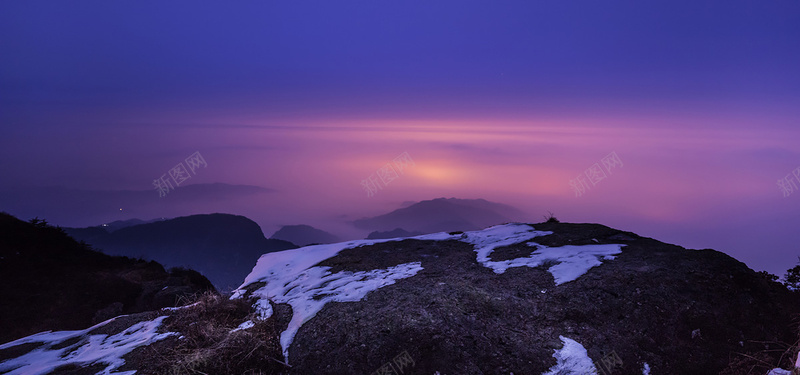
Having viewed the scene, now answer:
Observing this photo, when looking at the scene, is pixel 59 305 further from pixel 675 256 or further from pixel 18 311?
pixel 675 256

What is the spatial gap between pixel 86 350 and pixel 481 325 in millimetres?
8028

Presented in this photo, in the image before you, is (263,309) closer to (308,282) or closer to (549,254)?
(308,282)

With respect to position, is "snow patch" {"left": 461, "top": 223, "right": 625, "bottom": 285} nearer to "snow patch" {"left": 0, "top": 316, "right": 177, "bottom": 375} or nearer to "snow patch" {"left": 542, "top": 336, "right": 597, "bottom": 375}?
"snow patch" {"left": 542, "top": 336, "right": 597, "bottom": 375}

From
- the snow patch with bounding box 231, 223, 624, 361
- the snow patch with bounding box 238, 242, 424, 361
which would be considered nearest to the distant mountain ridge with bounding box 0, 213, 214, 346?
the snow patch with bounding box 238, 242, 424, 361

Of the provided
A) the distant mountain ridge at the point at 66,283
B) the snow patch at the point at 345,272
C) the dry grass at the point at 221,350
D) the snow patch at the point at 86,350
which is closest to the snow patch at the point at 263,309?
the snow patch at the point at 345,272

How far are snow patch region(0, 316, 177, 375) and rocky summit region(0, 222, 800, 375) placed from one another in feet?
0.12

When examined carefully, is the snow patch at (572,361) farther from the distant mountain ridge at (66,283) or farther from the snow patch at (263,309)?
the distant mountain ridge at (66,283)

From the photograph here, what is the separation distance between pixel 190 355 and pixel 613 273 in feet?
25.8

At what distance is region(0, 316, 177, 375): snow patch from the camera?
7004 millimetres

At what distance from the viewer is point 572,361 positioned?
5.62 m

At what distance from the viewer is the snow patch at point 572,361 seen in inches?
215

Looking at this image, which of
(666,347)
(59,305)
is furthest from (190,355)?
(59,305)

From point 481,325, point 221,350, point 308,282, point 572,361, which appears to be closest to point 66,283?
point 308,282

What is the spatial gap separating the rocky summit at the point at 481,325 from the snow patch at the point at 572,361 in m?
0.02
